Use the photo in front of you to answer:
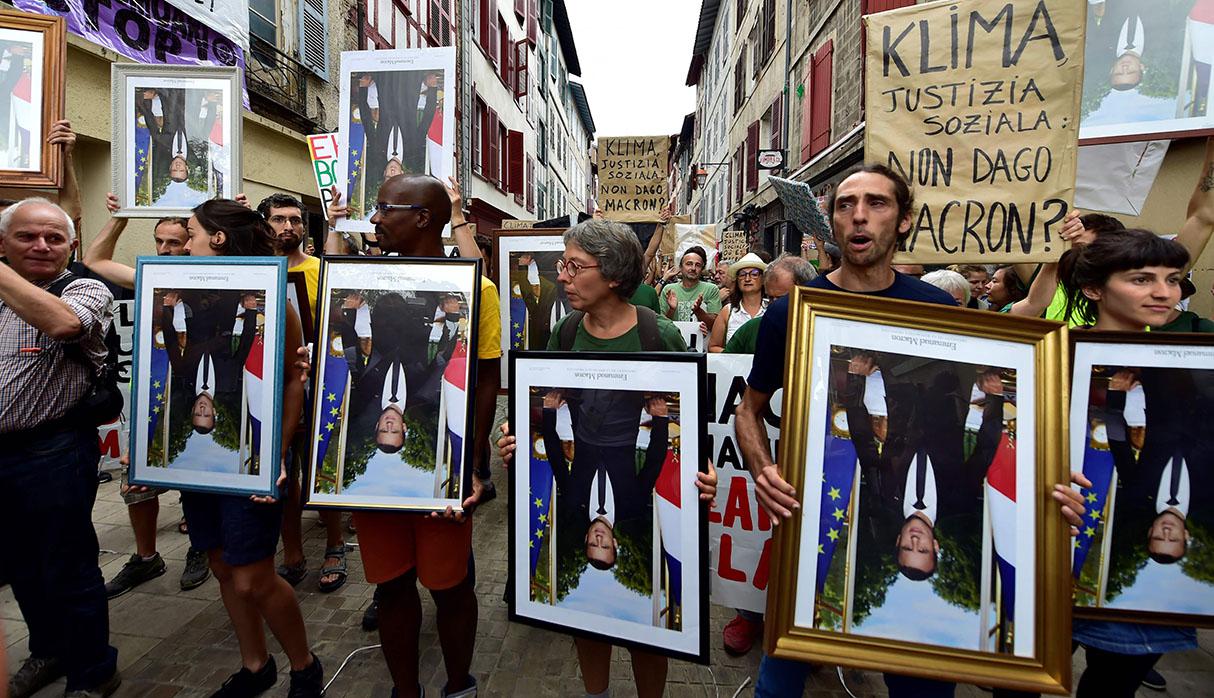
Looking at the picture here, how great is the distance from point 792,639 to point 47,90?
11.9ft

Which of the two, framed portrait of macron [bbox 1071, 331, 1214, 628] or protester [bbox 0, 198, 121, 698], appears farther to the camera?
protester [bbox 0, 198, 121, 698]

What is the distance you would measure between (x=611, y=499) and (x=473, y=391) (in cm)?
62

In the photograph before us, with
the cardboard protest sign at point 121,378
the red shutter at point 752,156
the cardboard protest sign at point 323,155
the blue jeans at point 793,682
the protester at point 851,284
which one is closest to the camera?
the blue jeans at point 793,682

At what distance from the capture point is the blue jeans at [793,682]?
164cm

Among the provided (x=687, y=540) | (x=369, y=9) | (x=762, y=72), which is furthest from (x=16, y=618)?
(x=762, y=72)

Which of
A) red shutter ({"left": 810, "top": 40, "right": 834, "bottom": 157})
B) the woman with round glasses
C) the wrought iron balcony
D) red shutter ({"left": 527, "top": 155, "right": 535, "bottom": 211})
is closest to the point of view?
the woman with round glasses

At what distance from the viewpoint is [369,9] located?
11.4 metres

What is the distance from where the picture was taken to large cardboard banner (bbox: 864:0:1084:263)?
2262 mm

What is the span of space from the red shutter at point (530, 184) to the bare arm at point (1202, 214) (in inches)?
944

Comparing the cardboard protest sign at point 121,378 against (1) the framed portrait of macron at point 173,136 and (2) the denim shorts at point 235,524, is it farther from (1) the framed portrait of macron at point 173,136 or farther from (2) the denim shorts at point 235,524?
(2) the denim shorts at point 235,524

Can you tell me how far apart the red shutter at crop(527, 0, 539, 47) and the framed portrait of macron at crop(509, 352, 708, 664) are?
81.4ft

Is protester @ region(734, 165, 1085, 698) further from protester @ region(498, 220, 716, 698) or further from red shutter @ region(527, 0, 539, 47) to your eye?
red shutter @ region(527, 0, 539, 47)

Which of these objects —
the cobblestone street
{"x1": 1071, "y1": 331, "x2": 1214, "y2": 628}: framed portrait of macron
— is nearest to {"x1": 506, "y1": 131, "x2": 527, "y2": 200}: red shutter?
the cobblestone street

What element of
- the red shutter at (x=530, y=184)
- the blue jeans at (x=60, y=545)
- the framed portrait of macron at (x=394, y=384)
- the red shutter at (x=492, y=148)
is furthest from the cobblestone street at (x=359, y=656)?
the red shutter at (x=530, y=184)
